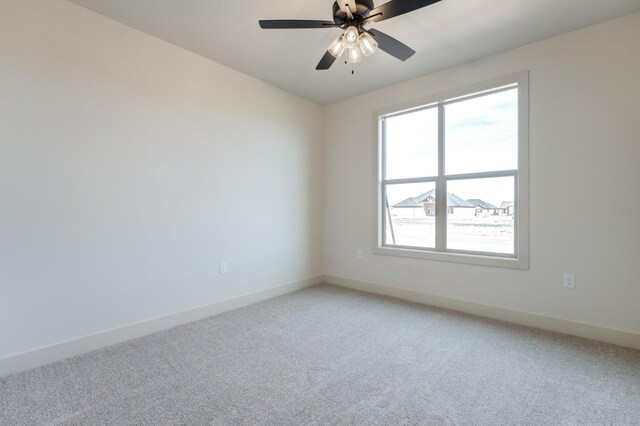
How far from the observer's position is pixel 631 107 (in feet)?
7.81

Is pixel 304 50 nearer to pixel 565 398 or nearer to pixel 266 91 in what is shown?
pixel 266 91

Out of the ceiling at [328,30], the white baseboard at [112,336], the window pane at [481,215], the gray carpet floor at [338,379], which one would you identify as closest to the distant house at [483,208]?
the window pane at [481,215]

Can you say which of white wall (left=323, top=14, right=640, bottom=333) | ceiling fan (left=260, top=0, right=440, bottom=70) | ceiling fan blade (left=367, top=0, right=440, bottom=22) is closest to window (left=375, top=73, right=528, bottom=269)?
white wall (left=323, top=14, right=640, bottom=333)

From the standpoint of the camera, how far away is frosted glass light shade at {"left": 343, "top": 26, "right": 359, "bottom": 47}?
1966mm

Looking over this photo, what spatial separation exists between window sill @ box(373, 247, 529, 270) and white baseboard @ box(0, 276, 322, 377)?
165 cm

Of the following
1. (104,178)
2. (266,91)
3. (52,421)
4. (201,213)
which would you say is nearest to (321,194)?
(266,91)

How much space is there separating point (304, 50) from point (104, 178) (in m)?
2.09

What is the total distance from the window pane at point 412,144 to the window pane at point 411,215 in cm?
18

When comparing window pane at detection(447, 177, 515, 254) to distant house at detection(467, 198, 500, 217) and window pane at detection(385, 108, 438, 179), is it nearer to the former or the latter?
distant house at detection(467, 198, 500, 217)

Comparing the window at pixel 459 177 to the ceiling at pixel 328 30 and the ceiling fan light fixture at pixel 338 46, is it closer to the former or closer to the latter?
the ceiling at pixel 328 30

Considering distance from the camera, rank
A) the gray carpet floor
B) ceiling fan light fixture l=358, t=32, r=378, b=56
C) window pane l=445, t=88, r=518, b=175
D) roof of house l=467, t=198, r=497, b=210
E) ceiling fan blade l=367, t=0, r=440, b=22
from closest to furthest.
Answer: the gray carpet floor < ceiling fan blade l=367, t=0, r=440, b=22 < ceiling fan light fixture l=358, t=32, r=378, b=56 < window pane l=445, t=88, r=518, b=175 < roof of house l=467, t=198, r=497, b=210

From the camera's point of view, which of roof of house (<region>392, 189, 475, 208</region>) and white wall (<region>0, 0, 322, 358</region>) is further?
roof of house (<region>392, 189, 475, 208</region>)

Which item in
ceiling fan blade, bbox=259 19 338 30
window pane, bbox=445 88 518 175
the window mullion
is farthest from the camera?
the window mullion

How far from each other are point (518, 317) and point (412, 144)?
2165 mm
